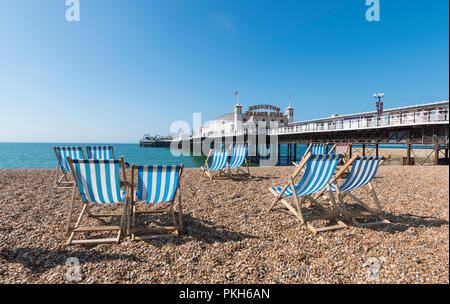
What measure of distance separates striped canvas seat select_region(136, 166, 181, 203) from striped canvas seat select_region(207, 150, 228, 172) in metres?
3.55

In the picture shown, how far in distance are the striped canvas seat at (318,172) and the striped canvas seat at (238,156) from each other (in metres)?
3.44

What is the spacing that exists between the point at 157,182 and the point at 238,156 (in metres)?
4.22

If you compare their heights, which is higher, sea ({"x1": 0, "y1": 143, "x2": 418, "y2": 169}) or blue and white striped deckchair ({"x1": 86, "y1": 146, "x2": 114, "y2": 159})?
blue and white striped deckchair ({"x1": 86, "y1": 146, "x2": 114, "y2": 159})

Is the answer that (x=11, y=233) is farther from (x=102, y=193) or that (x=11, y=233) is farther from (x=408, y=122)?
(x=408, y=122)

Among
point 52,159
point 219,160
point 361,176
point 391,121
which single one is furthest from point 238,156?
point 52,159

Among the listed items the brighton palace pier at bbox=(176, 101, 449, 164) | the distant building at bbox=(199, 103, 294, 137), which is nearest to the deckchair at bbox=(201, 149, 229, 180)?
the brighton palace pier at bbox=(176, 101, 449, 164)

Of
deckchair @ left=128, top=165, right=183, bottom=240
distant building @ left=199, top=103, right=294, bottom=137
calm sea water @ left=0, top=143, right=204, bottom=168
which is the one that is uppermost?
distant building @ left=199, top=103, right=294, bottom=137

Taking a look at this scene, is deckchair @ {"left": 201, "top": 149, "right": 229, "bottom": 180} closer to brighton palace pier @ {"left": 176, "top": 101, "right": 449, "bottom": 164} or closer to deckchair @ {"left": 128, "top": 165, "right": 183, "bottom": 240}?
→ deckchair @ {"left": 128, "top": 165, "right": 183, "bottom": 240}

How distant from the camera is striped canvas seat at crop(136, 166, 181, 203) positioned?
2654 mm

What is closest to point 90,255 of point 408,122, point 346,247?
point 346,247

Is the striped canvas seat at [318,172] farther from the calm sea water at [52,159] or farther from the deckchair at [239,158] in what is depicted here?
the calm sea water at [52,159]

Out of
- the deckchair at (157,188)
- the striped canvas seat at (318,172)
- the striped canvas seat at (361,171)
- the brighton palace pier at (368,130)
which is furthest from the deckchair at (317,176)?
the brighton palace pier at (368,130)

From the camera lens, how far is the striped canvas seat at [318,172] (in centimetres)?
280
